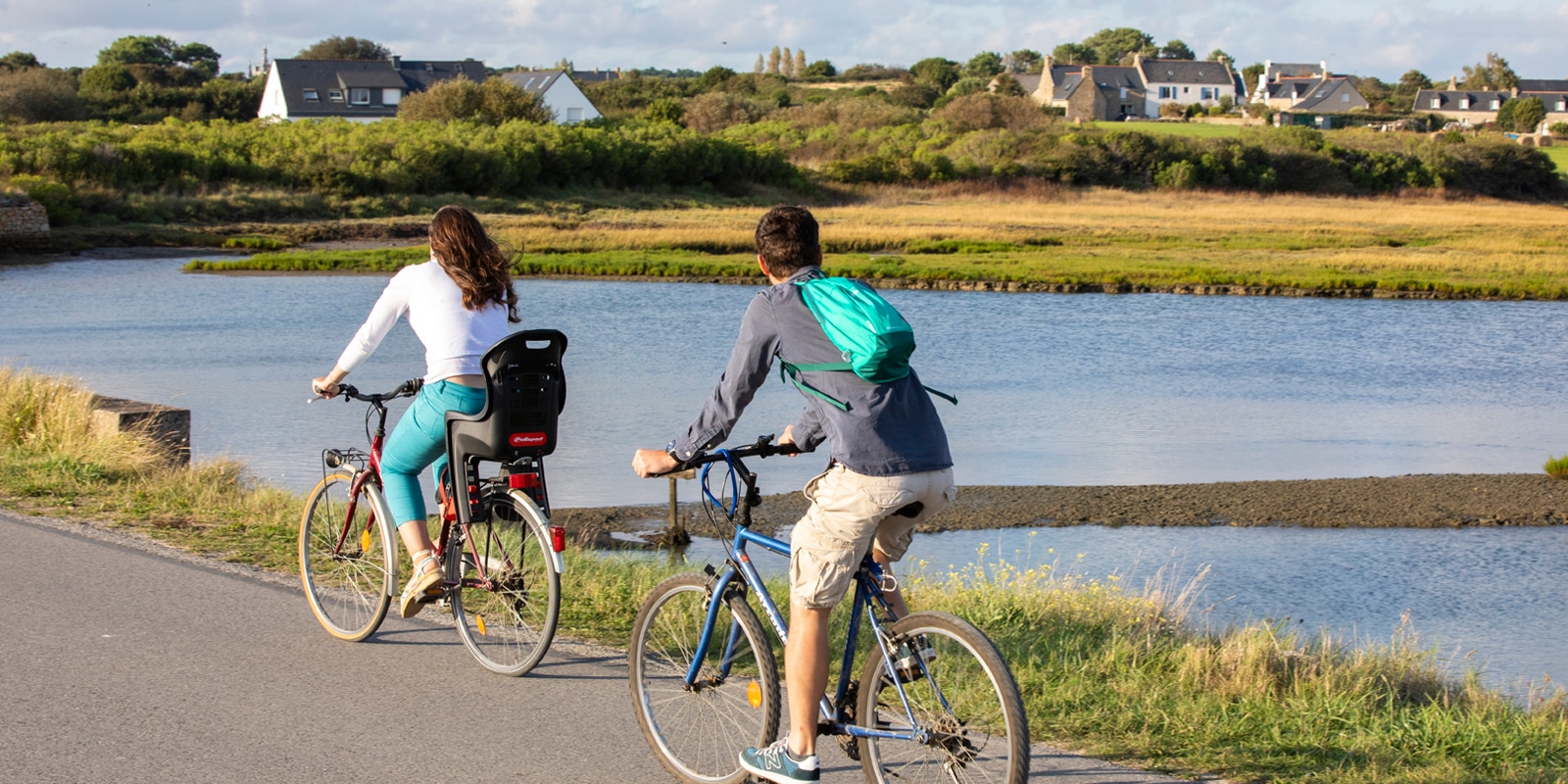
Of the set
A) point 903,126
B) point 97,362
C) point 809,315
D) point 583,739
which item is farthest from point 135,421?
point 903,126

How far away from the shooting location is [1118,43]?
194 meters

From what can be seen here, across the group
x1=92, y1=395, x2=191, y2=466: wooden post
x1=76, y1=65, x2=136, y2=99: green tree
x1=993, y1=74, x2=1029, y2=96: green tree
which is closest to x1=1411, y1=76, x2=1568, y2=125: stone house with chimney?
x1=993, y1=74, x2=1029, y2=96: green tree

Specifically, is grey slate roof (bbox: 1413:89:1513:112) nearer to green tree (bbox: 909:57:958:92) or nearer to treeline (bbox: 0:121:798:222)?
green tree (bbox: 909:57:958:92)

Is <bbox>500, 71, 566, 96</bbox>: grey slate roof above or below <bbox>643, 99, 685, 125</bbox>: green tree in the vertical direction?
above

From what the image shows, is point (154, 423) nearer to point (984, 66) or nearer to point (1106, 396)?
point (1106, 396)

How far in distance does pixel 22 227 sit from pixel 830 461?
5445 centimetres

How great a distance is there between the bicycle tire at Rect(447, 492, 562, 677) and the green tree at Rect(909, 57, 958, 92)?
156 metres

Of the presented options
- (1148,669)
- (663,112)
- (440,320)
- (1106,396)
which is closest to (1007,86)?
(663,112)

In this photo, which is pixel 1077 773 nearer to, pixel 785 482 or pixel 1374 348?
pixel 785 482

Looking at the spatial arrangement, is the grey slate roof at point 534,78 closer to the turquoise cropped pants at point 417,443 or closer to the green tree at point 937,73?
the green tree at point 937,73

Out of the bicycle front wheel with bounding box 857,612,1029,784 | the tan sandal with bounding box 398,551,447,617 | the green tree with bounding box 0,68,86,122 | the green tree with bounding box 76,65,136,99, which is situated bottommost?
the tan sandal with bounding box 398,551,447,617

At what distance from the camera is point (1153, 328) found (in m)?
32.2

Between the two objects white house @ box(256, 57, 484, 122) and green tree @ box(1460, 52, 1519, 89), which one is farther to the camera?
green tree @ box(1460, 52, 1519, 89)

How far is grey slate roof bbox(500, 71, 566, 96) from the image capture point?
101125 mm
